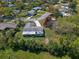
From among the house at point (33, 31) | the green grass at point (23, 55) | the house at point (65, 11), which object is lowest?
the house at point (65, 11)

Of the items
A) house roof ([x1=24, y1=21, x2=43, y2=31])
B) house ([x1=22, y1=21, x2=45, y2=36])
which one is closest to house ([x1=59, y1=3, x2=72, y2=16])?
house roof ([x1=24, y1=21, x2=43, y2=31])

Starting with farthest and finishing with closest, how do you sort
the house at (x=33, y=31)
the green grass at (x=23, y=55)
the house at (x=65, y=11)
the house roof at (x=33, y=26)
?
the house at (x=65, y=11) → the house roof at (x=33, y=26) → the house at (x=33, y=31) → the green grass at (x=23, y=55)

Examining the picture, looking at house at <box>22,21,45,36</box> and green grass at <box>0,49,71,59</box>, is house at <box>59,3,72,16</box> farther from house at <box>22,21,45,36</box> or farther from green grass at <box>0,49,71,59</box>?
green grass at <box>0,49,71,59</box>

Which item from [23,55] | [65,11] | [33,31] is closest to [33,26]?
[33,31]

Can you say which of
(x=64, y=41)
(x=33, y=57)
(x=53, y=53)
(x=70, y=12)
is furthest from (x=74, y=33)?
(x=70, y=12)

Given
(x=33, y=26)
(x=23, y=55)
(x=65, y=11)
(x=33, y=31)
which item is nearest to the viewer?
(x=23, y=55)

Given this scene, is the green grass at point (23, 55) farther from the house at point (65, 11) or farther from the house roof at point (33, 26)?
the house at point (65, 11)

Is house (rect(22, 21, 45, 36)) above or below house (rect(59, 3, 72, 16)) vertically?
above

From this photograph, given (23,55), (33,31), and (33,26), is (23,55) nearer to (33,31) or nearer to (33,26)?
(33,31)

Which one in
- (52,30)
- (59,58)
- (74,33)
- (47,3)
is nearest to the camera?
(59,58)

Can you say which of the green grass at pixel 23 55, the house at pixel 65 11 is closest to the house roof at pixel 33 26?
the green grass at pixel 23 55

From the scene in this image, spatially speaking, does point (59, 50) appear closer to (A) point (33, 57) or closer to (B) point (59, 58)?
(B) point (59, 58)
